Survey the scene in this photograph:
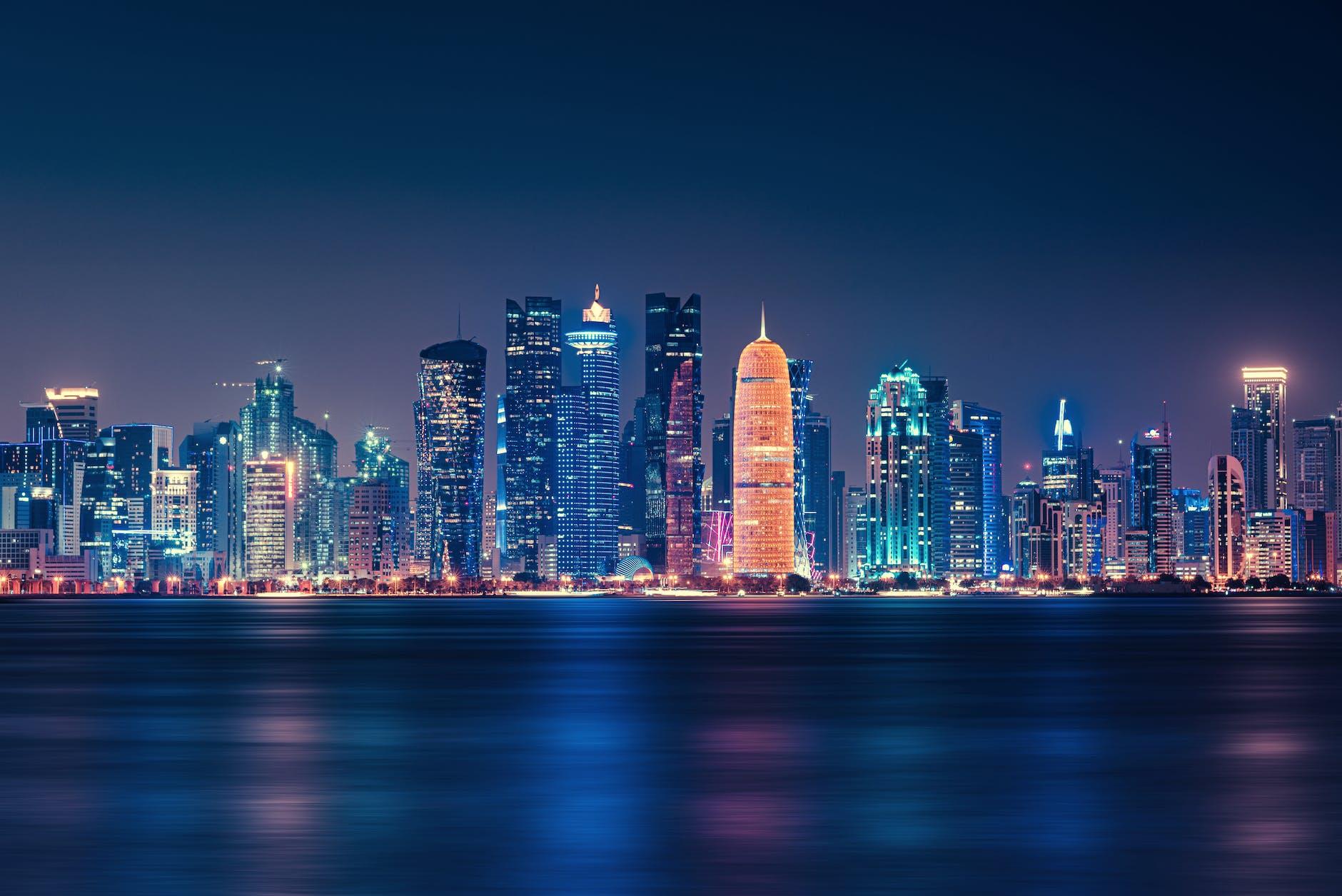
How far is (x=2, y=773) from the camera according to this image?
3734cm

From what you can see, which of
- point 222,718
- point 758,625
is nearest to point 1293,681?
point 222,718

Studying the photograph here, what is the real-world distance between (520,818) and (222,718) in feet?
87.0

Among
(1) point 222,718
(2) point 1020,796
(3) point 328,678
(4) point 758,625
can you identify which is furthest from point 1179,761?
(4) point 758,625

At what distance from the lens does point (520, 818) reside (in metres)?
29.9

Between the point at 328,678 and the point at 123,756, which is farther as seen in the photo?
the point at 328,678

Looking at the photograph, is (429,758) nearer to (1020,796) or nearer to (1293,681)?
(1020,796)

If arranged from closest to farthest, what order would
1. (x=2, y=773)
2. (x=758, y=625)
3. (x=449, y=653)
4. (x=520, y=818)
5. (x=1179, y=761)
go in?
1. (x=520, y=818)
2. (x=2, y=773)
3. (x=1179, y=761)
4. (x=449, y=653)
5. (x=758, y=625)

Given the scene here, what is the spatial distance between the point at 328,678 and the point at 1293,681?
42282 mm

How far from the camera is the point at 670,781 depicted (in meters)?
35.8

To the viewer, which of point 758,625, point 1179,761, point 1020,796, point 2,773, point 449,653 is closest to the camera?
point 1020,796

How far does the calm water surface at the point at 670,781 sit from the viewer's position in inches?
956

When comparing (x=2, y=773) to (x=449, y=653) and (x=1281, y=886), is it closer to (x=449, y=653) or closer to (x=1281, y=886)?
(x=1281, y=886)

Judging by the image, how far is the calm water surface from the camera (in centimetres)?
2428

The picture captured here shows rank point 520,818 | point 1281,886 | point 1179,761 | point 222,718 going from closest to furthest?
point 1281,886 < point 520,818 < point 1179,761 < point 222,718
